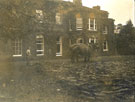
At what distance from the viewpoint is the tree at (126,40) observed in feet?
6.50

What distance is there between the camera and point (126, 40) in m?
2.00

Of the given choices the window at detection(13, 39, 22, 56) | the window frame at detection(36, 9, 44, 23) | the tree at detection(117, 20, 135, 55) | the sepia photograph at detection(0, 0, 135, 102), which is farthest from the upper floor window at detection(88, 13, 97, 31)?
the window at detection(13, 39, 22, 56)

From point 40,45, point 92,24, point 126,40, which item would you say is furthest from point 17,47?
point 126,40

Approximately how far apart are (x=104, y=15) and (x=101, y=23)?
11 centimetres

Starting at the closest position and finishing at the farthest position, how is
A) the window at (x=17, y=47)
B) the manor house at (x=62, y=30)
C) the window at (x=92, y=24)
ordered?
1. the window at (x=17, y=47)
2. the manor house at (x=62, y=30)
3. the window at (x=92, y=24)

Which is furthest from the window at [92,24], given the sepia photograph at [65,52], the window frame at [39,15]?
the window frame at [39,15]

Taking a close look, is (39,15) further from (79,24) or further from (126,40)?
(126,40)

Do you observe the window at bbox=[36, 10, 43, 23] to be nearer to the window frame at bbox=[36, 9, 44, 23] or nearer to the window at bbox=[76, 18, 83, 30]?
the window frame at bbox=[36, 9, 44, 23]

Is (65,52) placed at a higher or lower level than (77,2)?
lower

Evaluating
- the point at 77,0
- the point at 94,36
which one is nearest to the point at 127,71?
the point at 94,36

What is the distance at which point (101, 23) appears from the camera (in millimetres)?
1951

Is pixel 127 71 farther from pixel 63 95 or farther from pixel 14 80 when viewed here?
pixel 14 80

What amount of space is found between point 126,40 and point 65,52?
0.63 metres

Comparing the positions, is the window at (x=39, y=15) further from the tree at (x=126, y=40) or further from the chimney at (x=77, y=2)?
the tree at (x=126, y=40)
